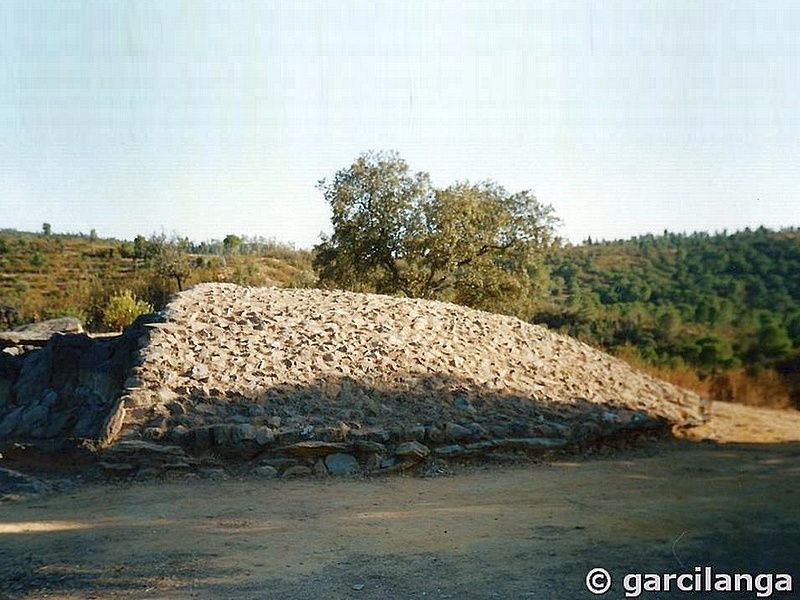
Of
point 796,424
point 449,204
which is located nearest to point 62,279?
point 449,204

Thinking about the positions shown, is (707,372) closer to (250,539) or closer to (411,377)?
(411,377)

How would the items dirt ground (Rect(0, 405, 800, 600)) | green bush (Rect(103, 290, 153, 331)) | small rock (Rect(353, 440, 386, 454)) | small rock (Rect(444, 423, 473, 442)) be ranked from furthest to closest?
green bush (Rect(103, 290, 153, 331))
small rock (Rect(444, 423, 473, 442))
small rock (Rect(353, 440, 386, 454))
dirt ground (Rect(0, 405, 800, 600))

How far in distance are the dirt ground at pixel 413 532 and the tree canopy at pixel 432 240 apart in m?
10.2

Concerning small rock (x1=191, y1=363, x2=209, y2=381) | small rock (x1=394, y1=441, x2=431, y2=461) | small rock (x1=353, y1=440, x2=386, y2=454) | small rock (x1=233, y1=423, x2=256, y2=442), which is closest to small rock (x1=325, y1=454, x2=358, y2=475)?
small rock (x1=353, y1=440, x2=386, y2=454)

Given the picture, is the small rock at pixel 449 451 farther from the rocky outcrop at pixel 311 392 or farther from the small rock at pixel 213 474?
the small rock at pixel 213 474

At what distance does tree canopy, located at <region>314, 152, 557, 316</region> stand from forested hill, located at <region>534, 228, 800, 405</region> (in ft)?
24.1

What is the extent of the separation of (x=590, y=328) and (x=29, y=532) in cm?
1101

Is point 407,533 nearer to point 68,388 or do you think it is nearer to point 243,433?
point 243,433

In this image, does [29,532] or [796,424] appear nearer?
[29,532]

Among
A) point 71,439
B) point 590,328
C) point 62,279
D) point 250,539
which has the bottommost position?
point 250,539

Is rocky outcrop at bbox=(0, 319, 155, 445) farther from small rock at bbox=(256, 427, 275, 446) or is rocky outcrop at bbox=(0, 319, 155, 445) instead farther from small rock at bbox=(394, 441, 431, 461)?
small rock at bbox=(394, 441, 431, 461)

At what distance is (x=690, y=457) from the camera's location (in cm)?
923

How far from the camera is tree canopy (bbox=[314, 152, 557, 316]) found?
61.1ft

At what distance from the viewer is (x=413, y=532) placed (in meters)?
6.14
